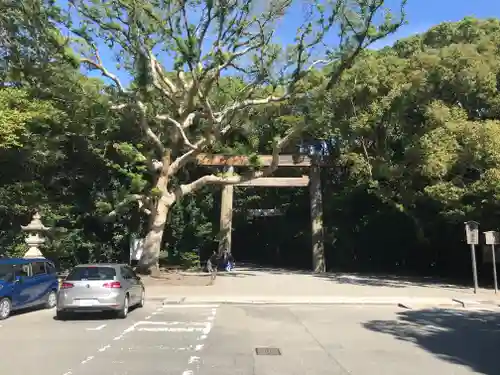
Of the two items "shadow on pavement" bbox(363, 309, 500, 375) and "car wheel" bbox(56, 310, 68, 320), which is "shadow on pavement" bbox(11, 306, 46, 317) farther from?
"shadow on pavement" bbox(363, 309, 500, 375)

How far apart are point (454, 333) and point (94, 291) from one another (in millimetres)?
8763

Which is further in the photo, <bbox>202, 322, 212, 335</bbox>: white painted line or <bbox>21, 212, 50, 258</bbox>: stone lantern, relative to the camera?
<bbox>21, 212, 50, 258</bbox>: stone lantern

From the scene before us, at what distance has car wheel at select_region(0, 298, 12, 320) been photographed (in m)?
14.0

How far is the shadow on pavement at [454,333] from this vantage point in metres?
9.30

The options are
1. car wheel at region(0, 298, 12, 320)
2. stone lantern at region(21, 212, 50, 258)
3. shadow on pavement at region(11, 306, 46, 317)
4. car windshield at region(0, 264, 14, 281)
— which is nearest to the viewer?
car wheel at region(0, 298, 12, 320)

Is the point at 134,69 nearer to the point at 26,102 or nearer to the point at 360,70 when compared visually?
the point at 26,102

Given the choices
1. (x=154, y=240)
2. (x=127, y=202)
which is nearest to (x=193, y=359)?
(x=127, y=202)

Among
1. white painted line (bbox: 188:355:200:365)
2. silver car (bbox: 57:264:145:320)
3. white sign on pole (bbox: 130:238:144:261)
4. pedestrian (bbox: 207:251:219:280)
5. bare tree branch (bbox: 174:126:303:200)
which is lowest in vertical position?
white painted line (bbox: 188:355:200:365)

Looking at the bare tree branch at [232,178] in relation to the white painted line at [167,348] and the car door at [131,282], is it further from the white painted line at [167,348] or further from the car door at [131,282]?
the white painted line at [167,348]

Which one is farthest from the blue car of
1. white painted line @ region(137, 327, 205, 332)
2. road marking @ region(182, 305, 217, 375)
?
road marking @ region(182, 305, 217, 375)

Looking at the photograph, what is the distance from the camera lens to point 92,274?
14312 mm

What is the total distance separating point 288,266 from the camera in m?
44.8

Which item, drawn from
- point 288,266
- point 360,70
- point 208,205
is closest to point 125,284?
point 360,70

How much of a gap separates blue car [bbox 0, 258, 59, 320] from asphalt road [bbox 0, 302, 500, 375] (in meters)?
0.42
